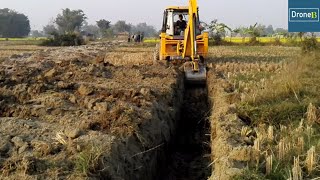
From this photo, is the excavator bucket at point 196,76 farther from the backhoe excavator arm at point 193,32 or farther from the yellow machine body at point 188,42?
the backhoe excavator arm at point 193,32

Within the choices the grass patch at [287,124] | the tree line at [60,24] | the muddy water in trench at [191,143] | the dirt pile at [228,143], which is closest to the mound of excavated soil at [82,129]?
the muddy water in trench at [191,143]

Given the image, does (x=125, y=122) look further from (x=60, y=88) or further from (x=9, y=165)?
(x=60, y=88)

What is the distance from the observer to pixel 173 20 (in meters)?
16.2

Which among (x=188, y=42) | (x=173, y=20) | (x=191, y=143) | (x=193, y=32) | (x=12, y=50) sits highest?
(x=173, y=20)

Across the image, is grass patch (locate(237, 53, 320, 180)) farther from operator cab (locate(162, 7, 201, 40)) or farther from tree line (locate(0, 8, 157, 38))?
tree line (locate(0, 8, 157, 38))

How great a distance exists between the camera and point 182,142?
945 cm

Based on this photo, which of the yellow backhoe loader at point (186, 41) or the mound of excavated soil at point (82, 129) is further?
the yellow backhoe loader at point (186, 41)

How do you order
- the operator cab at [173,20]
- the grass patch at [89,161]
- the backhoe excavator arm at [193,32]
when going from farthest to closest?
1. the operator cab at [173,20]
2. the backhoe excavator arm at [193,32]
3. the grass patch at [89,161]

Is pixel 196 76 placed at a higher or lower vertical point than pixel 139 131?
higher

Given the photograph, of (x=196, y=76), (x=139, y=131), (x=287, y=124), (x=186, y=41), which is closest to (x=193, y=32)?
(x=186, y=41)

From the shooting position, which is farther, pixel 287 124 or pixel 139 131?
pixel 287 124

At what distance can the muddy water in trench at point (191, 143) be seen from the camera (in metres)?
7.43

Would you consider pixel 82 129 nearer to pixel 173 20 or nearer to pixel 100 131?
pixel 100 131

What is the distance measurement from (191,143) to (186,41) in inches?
212
